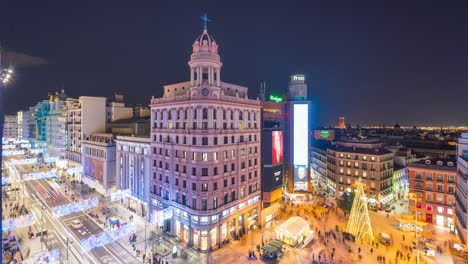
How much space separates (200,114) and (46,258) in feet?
119

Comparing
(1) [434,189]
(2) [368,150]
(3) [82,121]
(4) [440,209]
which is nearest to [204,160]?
(2) [368,150]

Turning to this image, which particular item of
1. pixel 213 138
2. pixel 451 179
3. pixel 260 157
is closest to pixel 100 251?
pixel 213 138

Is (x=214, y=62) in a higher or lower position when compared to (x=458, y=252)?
higher

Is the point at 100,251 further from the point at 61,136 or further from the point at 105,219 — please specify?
the point at 61,136

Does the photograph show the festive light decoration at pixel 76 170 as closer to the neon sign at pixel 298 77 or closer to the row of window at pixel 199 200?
the row of window at pixel 199 200

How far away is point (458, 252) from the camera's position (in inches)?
1619

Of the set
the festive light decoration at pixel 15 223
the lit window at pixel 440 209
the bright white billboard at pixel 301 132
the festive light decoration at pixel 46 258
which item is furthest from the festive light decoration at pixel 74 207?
the lit window at pixel 440 209

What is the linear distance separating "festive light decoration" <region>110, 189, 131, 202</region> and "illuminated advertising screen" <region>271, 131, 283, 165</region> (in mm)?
41439

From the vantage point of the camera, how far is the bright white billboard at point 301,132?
77.6 m

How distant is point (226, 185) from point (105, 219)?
33.8 meters

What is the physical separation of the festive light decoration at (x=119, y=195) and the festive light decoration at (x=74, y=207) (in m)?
4.85

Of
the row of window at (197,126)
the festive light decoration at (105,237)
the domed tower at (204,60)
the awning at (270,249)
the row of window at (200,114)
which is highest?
the domed tower at (204,60)

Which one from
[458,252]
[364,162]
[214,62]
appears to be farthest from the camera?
[364,162]

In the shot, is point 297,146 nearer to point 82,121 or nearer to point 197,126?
point 197,126
